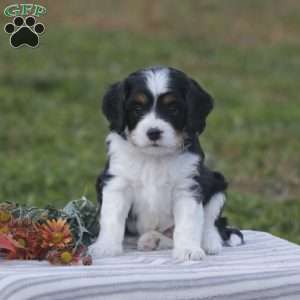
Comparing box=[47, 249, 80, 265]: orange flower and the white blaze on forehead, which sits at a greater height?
the white blaze on forehead

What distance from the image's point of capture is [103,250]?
14.6 ft

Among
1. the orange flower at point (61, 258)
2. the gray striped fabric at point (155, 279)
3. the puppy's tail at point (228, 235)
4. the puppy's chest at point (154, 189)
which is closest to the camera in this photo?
the gray striped fabric at point (155, 279)

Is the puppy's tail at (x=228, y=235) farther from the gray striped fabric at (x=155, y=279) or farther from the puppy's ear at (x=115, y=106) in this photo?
the puppy's ear at (x=115, y=106)

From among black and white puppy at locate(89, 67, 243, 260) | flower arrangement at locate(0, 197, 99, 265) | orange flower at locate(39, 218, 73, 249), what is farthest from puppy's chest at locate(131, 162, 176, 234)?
orange flower at locate(39, 218, 73, 249)

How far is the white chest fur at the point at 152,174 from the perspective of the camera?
14.9ft

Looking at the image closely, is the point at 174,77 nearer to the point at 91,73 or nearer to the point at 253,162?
the point at 253,162

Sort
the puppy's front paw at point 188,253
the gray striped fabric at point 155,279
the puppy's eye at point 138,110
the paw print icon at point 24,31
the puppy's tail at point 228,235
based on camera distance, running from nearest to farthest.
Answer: the gray striped fabric at point 155,279 < the puppy's front paw at point 188,253 < the puppy's eye at point 138,110 < the paw print icon at point 24,31 < the puppy's tail at point 228,235

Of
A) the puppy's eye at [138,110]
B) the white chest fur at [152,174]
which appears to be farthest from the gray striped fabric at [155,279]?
the puppy's eye at [138,110]

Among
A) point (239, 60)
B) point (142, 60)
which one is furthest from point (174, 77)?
point (239, 60)

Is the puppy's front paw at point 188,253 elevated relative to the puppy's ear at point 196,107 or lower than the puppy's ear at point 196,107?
lower

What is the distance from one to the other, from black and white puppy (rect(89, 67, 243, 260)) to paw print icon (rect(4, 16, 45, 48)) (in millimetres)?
522

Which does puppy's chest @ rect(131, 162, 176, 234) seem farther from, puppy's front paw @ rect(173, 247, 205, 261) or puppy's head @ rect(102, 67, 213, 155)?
puppy's front paw @ rect(173, 247, 205, 261)

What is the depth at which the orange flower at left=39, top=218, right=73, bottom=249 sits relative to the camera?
165 inches

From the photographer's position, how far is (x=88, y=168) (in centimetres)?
1084
